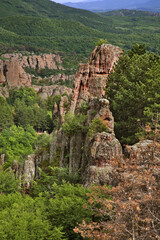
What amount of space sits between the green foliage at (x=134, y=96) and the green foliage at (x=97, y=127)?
342 centimetres

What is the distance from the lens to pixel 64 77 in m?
130

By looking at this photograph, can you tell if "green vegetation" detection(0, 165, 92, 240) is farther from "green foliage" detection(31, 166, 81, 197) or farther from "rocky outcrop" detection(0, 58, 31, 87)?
"rocky outcrop" detection(0, 58, 31, 87)

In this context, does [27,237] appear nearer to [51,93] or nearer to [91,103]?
[91,103]

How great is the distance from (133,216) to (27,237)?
6.83 m

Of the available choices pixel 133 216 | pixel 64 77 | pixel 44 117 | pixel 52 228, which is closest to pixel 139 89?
pixel 52 228

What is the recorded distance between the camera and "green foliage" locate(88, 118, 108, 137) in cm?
2177

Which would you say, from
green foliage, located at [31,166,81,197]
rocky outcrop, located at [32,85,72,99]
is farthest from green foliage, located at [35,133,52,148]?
rocky outcrop, located at [32,85,72,99]

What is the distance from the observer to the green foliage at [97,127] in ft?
71.4

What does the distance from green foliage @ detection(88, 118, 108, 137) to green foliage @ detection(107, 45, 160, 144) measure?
11.2ft

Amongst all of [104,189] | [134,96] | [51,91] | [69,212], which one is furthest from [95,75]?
[51,91]

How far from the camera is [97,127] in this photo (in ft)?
72.4

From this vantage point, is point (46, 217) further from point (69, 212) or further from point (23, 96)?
point (23, 96)

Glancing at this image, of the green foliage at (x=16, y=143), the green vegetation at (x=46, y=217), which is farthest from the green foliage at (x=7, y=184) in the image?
the green foliage at (x=16, y=143)

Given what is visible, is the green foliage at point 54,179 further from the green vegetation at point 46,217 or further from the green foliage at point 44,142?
the green foliage at point 44,142
